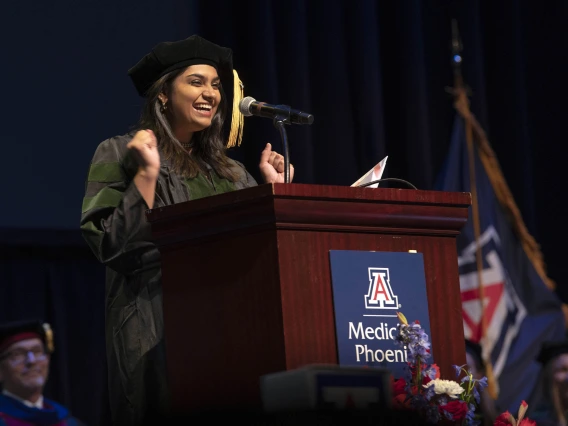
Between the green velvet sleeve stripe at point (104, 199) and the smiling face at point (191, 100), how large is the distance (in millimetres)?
339

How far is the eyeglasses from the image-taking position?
236 centimetres

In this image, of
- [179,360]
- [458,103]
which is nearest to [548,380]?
[458,103]

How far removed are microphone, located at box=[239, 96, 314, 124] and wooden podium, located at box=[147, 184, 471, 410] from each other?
0.34 meters

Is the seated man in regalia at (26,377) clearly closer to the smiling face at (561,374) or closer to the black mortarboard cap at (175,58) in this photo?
the black mortarboard cap at (175,58)

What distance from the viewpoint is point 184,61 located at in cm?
289

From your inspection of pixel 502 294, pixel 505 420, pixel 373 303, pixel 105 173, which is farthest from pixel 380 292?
pixel 502 294

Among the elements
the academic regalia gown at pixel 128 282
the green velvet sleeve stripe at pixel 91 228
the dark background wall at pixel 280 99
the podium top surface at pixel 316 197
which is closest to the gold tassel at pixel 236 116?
the academic regalia gown at pixel 128 282

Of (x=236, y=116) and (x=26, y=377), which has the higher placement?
(x=236, y=116)

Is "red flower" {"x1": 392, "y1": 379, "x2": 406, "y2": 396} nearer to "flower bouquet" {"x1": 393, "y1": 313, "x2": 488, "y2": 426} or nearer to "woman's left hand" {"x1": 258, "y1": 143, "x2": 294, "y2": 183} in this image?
"flower bouquet" {"x1": 393, "y1": 313, "x2": 488, "y2": 426}

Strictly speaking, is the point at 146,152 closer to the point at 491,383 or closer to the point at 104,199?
the point at 104,199

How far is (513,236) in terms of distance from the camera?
18.1 ft

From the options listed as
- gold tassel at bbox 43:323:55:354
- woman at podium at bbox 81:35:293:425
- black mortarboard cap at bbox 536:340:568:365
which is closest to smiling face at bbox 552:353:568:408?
black mortarboard cap at bbox 536:340:568:365

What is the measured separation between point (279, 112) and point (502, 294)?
3.08 meters

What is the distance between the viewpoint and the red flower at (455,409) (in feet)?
6.87
